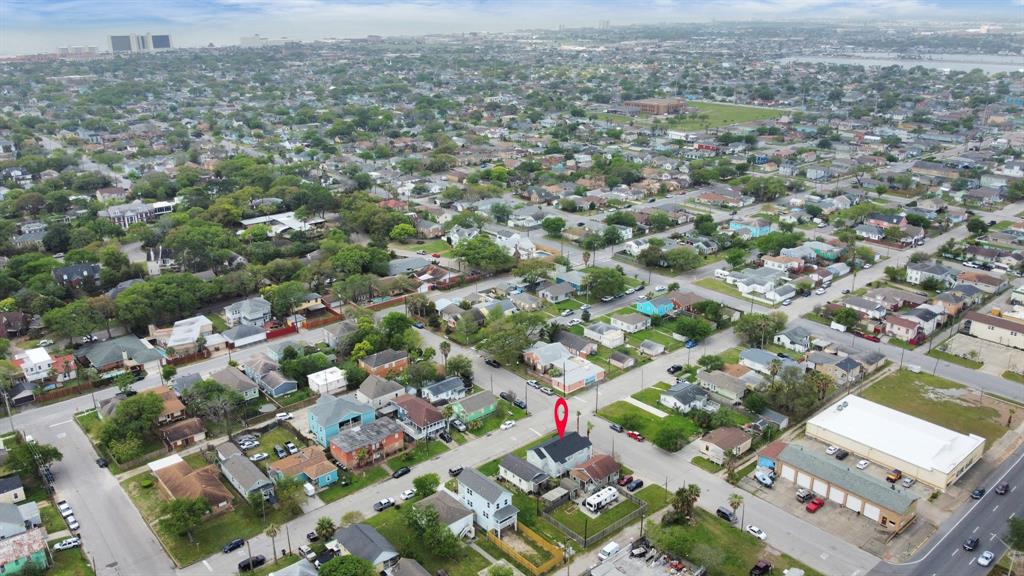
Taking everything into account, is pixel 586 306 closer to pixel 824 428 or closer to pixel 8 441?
pixel 824 428

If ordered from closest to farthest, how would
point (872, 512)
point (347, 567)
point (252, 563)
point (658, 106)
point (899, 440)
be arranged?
1. point (347, 567)
2. point (252, 563)
3. point (872, 512)
4. point (899, 440)
5. point (658, 106)

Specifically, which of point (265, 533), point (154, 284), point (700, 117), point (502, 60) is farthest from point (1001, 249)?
point (502, 60)

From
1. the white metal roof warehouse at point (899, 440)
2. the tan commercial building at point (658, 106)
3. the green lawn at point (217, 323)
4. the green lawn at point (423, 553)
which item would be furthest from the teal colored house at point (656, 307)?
the tan commercial building at point (658, 106)

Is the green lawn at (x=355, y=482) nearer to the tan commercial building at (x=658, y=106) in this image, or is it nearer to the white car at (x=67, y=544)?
the white car at (x=67, y=544)

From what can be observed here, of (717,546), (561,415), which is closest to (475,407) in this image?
(561,415)

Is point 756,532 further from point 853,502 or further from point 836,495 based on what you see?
point 853,502

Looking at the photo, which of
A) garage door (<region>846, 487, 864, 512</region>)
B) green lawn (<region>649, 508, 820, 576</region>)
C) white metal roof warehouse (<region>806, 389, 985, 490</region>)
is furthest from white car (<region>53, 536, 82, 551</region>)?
white metal roof warehouse (<region>806, 389, 985, 490</region>)

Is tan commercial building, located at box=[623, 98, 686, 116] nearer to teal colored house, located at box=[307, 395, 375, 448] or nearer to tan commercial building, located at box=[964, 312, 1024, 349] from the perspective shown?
tan commercial building, located at box=[964, 312, 1024, 349]
